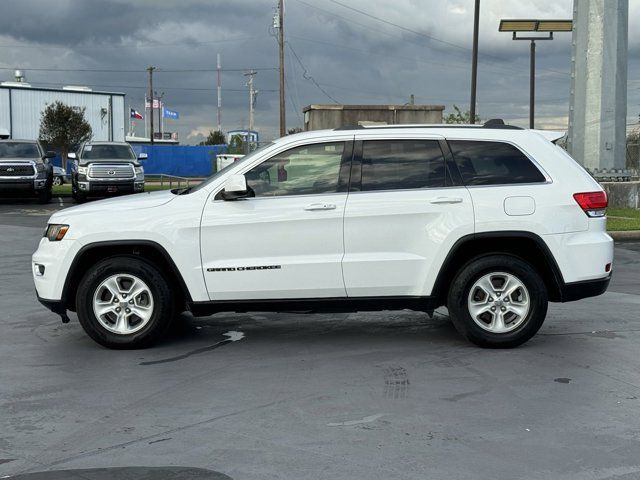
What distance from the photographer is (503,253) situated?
700 cm

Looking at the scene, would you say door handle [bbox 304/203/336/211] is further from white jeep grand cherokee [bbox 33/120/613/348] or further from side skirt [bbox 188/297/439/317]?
side skirt [bbox 188/297/439/317]

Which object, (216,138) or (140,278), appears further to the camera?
(216,138)

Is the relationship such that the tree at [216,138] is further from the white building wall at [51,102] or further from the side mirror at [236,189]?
the side mirror at [236,189]

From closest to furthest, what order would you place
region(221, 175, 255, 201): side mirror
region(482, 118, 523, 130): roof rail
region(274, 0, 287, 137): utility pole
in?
region(221, 175, 255, 201): side mirror, region(482, 118, 523, 130): roof rail, region(274, 0, 287, 137): utility pole

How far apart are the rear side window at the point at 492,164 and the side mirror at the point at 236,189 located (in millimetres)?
1798

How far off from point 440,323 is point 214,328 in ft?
7.28

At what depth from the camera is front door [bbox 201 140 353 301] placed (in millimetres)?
6781

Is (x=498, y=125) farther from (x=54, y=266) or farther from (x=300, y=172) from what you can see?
(x=54, y=266)

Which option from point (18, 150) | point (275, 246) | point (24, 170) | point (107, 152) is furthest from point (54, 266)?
point (18, 150)

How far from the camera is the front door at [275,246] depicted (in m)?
6.78

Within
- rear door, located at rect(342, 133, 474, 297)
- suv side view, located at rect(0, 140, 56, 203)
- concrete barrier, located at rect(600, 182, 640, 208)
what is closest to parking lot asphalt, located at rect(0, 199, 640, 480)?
rear door, located at rect(342, 133, 474, 297)

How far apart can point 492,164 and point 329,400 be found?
2.70m

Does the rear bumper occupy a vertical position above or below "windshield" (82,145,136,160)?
below

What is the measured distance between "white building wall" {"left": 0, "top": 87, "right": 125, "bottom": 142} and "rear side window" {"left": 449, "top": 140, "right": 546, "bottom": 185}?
69.4 meters
